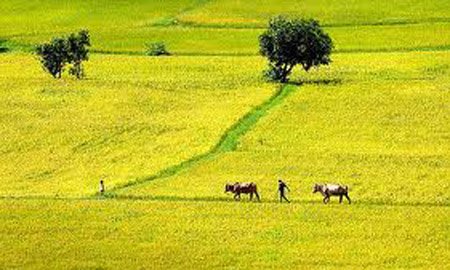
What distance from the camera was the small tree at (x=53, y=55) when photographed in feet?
337

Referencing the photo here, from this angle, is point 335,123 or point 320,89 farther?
point 320,89

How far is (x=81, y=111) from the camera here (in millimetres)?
82562

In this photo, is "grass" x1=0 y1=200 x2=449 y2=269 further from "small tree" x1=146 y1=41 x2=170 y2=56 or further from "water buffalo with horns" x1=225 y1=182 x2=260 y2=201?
"small tree" x1=146 y1=41 x2=170 y2=56

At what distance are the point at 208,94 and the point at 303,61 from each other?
12.4 metres

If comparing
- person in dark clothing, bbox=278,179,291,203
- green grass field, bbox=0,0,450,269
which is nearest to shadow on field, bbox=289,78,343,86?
green grass field, bbox=0,0,450,269

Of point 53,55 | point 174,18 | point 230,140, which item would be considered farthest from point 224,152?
point 174,18

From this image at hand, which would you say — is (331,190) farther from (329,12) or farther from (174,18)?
(174,18)

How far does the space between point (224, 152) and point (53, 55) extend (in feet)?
128

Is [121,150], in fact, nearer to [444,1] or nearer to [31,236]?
[31,236]

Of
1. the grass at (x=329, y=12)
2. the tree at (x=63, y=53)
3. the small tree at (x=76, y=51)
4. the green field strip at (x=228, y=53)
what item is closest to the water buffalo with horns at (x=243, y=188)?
the tree at (x=63, y=53)

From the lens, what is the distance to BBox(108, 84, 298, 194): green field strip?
6212 cm

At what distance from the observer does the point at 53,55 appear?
103 meters

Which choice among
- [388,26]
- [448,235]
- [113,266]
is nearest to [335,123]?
[448,235]

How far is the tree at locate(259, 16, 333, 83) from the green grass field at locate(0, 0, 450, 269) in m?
1.93
